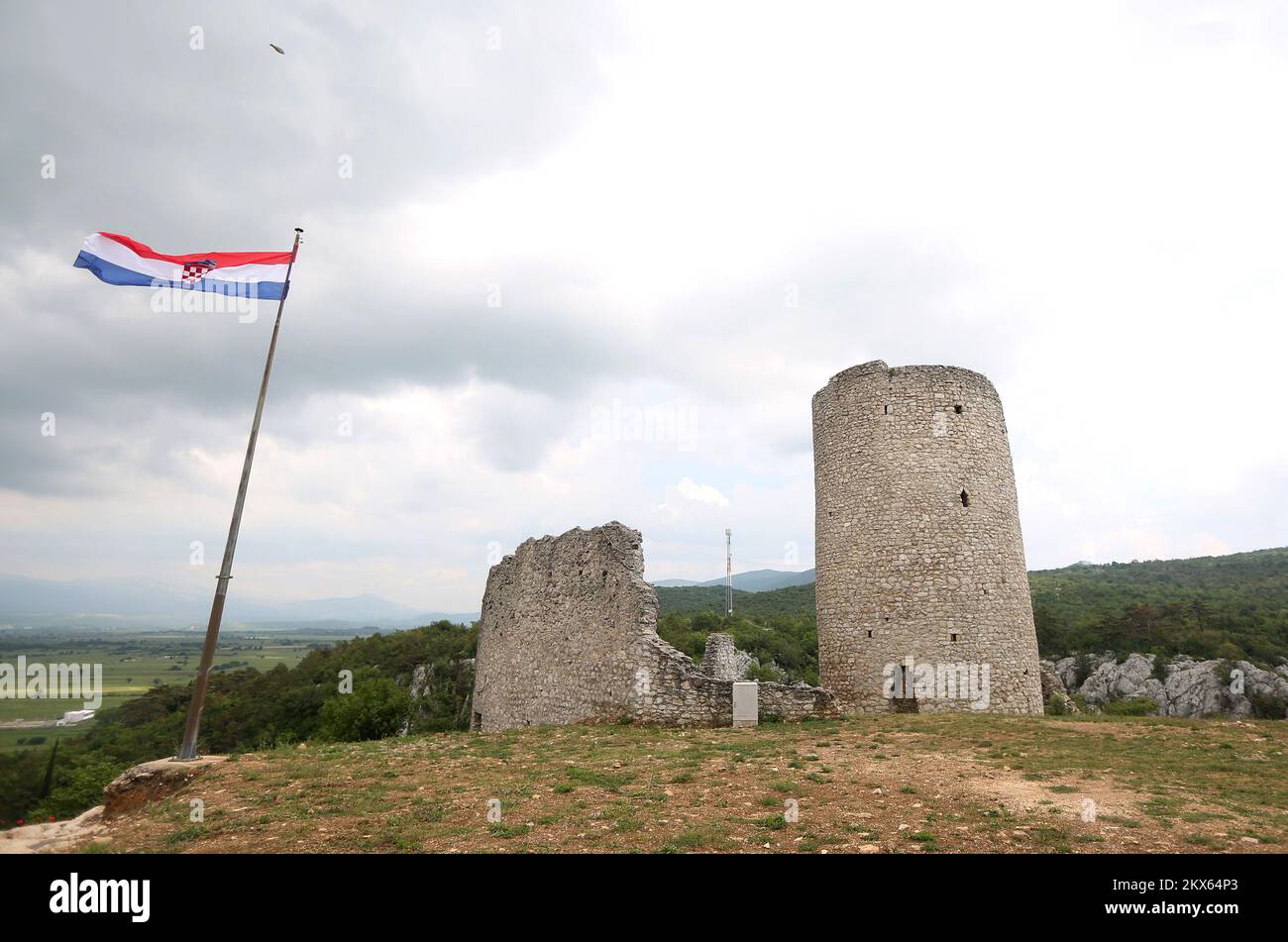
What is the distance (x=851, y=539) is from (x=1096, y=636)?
37.6 m

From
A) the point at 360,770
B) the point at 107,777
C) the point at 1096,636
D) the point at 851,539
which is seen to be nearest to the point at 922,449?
the point at 851,539

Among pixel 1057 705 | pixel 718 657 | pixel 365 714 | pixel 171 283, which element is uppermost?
pixel 171 283

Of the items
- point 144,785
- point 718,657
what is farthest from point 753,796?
point 718,657

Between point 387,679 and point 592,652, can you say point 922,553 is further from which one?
point 387,679

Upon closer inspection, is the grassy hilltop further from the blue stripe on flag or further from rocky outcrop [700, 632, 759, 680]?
the blue stripe on flag

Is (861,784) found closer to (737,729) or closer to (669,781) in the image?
(669,781)

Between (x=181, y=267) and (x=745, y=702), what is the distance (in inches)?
531

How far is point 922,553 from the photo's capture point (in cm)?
1647

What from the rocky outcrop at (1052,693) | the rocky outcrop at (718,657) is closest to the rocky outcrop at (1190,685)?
the rocky outcrop at (1052,693)

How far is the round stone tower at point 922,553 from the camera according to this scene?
16.1 m

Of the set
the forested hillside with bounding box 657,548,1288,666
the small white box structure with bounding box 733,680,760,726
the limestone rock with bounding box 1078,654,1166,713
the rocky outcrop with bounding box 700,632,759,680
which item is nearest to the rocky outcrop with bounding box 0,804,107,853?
the small white box structure with bounding box 733,680,760,726

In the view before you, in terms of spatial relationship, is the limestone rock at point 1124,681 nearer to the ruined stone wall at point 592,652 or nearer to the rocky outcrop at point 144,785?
the ruined stone wall at point 592,652

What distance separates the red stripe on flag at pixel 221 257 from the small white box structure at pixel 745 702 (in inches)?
476
